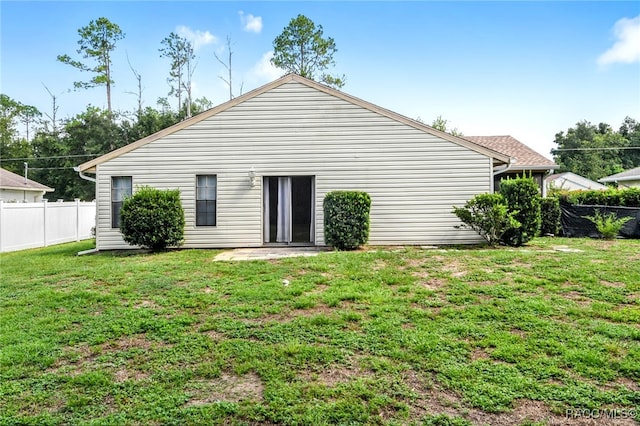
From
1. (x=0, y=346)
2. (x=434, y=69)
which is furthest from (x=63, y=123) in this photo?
(x=0, y=346)

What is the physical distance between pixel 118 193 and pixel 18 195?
16.2m

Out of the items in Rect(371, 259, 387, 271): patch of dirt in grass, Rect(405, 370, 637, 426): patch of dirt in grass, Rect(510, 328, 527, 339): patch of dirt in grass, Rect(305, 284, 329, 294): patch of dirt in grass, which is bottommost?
Rect(405, 370, 637, 426): patch of dirt in grass

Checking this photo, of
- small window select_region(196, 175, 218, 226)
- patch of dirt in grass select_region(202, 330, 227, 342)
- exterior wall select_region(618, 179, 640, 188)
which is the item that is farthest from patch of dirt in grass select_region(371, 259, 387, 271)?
exterior wall select_region(618, 179, 640, 188)

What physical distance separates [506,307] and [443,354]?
4.65 ft

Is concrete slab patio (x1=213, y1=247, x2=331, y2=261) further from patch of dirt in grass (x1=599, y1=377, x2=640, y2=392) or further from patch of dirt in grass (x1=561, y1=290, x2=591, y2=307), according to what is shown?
patch of dirt in grass (x1=599, y1=377, x2=640, y2=392)

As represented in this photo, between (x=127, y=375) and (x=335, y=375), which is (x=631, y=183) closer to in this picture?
(x=335, y=375)

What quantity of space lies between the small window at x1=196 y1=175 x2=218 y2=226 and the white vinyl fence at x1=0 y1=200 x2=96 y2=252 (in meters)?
5.72

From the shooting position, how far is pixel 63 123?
96.0ft

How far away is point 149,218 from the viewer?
840 centimetres

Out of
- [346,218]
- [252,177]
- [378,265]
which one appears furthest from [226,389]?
[252,177]

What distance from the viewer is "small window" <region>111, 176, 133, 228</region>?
9570 mm

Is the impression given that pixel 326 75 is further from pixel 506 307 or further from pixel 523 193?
pixel 506 307

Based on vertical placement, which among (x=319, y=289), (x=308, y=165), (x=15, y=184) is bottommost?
A: (x=319, y=289)

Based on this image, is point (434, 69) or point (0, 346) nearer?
point (0, 346)
